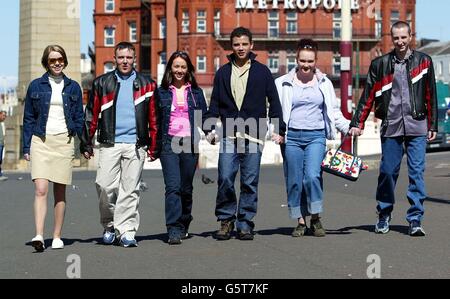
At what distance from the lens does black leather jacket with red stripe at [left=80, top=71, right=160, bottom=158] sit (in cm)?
986

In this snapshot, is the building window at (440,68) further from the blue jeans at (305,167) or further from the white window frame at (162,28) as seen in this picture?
the blue jeans at (305,167)

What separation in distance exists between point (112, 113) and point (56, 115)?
1.63ft

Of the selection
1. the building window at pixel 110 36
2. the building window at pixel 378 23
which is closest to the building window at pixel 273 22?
the building window at pixel 378 23

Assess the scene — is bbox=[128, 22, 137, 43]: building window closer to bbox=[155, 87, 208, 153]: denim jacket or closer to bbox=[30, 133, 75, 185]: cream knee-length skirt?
bbox=[155, 87, 208, 153]: denim jacket

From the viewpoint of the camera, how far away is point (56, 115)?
976 cm

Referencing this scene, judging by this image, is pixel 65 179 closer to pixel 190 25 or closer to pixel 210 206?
pixel 210 206

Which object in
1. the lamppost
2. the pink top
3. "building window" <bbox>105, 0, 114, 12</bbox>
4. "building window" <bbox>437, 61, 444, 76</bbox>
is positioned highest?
"building window" <bbox>105, 0, 114, 12</bbox>

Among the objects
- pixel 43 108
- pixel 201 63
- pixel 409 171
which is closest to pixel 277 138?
pixel 409 171

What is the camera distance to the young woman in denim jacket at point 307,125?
34.3 feet

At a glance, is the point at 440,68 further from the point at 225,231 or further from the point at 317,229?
the point at 225,231

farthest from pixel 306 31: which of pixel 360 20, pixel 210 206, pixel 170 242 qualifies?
pixel 170 242

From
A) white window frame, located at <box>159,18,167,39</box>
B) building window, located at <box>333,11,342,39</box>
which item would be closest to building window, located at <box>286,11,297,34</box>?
building window, located at <box>333,11,342,39</box>

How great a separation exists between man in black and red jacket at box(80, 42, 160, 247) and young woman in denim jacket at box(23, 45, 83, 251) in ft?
0.58

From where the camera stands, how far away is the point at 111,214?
1004 cm
